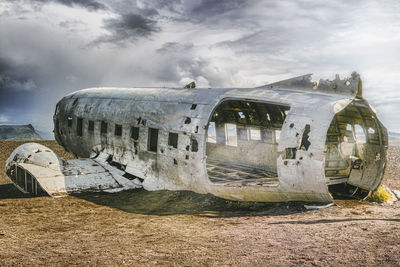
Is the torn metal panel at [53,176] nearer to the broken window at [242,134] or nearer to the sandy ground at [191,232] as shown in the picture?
the sandy ground at [191,232]

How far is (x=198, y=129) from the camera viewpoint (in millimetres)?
10781

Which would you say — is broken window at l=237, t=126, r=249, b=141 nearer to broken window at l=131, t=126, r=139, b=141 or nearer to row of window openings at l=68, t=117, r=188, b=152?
row of window openings at l=68, t=117, r=188, b=152

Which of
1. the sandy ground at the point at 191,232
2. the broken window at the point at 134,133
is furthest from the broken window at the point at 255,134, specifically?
the broken window at the point at 134,133

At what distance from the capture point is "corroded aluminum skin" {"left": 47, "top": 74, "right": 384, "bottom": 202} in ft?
29.0

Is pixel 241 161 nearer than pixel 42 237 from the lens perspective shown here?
No

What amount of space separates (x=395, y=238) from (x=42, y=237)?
25.8 ft

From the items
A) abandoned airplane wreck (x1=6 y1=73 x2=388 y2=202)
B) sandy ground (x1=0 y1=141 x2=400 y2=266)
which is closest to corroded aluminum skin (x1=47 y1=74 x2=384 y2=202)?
abandoned airplane wreck (x1=6 y1=73 x2=388 y2=202)

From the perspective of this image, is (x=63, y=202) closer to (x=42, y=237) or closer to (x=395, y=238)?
(x=42, y=237)

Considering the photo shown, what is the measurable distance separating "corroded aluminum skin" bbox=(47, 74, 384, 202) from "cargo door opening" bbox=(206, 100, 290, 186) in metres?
2.67

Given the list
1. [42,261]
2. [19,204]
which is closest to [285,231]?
[42,261]

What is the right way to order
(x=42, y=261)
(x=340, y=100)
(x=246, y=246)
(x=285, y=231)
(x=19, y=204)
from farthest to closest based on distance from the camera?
(x=19, y=204)
(x=340, y=100)
(x=285, y=231)
(x=246, y=246)
(x=42, y=261)

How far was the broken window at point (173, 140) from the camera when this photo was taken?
11.5 metres

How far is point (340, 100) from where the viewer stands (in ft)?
31.0

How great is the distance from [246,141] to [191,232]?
365 inches
